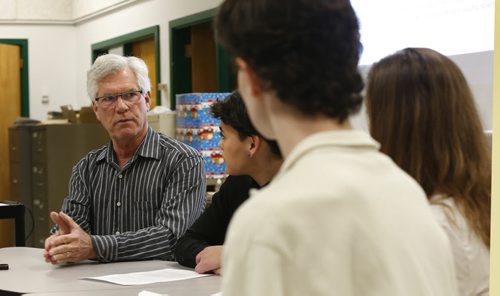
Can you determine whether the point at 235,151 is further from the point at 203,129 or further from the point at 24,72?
the point at 24,72

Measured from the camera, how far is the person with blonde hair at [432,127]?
6.29ft

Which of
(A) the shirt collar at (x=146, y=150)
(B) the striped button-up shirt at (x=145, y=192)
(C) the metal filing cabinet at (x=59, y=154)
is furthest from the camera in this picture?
(C) the metal filing cabinet at (x=59, y=154)

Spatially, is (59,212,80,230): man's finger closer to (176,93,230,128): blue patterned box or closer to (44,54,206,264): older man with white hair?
(44,54,206,264): older man with white hair

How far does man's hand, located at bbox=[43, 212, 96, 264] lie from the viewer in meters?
2.84

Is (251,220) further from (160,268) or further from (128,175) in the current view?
(128,175)

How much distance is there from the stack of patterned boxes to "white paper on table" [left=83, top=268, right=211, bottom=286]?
2.89 m

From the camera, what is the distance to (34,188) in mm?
A: 7676

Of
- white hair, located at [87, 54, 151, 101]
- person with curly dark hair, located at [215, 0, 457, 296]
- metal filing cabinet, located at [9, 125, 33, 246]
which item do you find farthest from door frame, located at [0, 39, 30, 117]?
person with curly dark hair, located at [215, 0, 457, 296]

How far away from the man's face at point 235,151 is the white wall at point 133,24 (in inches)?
143

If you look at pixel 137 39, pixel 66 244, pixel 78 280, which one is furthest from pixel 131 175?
pixel 137 39

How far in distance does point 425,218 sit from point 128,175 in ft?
7.79

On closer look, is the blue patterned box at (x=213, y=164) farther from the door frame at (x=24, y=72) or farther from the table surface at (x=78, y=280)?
the door frame at (x=24, y=72)

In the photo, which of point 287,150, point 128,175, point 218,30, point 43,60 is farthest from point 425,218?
point 43,60

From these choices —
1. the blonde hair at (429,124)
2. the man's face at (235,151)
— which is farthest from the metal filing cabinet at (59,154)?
the blonde hair at (429,124)
